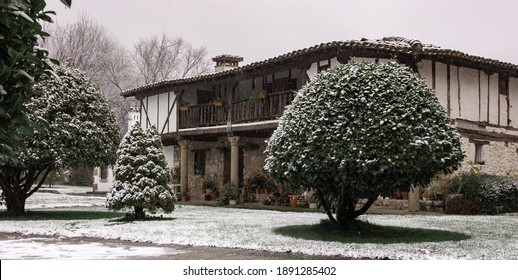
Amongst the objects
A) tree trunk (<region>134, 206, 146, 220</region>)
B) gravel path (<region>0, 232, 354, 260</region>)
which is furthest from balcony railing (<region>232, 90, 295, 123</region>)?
gravel path (<region>0, 232, 354, 260</region>)

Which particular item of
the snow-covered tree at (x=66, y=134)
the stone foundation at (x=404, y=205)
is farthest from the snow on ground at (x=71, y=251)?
the stone foundation at (x=404, y=205)

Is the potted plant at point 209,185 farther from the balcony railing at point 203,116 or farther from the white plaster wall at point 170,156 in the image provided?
the white plaster wall at point 170,156

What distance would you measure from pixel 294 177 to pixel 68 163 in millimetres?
7337

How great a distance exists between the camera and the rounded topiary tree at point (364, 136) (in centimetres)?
955

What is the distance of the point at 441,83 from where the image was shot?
1819 centimetres

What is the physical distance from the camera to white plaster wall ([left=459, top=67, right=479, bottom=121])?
1867cm

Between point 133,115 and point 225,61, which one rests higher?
point 225,61

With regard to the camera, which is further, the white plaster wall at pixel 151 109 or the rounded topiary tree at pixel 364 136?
the white plaster wall at pixel 151 109

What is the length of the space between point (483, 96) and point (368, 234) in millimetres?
10816

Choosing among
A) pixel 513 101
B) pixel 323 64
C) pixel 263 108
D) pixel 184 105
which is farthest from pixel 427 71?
pixel 184 105

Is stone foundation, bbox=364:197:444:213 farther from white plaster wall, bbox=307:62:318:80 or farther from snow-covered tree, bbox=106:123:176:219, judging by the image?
snow-covered tree, bbox=106:123:176:219

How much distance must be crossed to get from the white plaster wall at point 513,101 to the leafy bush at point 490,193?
394 centimetres

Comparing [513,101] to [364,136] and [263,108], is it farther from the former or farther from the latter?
[364,136]
